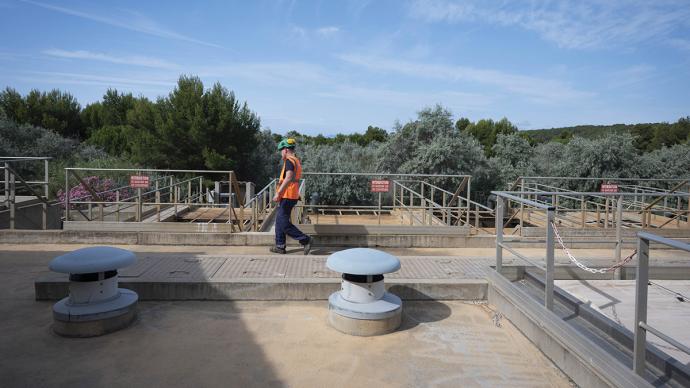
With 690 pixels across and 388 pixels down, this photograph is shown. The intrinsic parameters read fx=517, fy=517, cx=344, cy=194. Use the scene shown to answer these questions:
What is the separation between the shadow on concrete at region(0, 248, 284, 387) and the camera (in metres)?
4.00

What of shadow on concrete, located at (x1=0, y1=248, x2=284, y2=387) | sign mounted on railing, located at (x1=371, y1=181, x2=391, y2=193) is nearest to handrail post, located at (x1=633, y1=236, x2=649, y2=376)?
shadow on concrete, located at (x1=0, y1=248, x2=284, y2=387)

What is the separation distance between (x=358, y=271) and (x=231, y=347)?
4.43ft

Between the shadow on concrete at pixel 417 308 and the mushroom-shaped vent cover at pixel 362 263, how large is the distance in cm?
69

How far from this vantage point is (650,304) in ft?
18.1

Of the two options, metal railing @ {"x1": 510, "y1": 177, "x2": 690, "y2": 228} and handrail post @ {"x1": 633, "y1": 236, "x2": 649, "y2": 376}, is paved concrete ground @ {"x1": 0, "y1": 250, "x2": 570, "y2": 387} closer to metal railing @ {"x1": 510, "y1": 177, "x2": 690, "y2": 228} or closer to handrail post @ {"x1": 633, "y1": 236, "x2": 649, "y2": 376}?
handrail post @ {"x1": 633, "y1": 236, "x2": 649, "y2": 376}

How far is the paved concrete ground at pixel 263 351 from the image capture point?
4039 mm

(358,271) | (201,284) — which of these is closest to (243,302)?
(201,284)

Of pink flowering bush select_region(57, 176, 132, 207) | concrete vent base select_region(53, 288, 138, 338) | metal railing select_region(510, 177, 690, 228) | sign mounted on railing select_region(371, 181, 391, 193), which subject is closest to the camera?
concrete vent base select_region(53, 288, 138, 338)

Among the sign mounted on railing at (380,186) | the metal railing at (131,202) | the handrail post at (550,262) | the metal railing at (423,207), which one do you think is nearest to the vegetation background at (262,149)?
the metal railing at (131,202)

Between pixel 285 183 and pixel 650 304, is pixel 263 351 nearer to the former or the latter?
pixel 285 183

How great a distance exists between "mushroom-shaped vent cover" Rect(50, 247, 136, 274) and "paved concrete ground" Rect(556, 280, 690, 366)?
188 inches

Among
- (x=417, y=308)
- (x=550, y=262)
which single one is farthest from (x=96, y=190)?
(x=550, y=262)

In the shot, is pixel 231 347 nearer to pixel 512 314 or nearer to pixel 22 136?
pixel 512 314

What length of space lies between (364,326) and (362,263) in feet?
1.97
